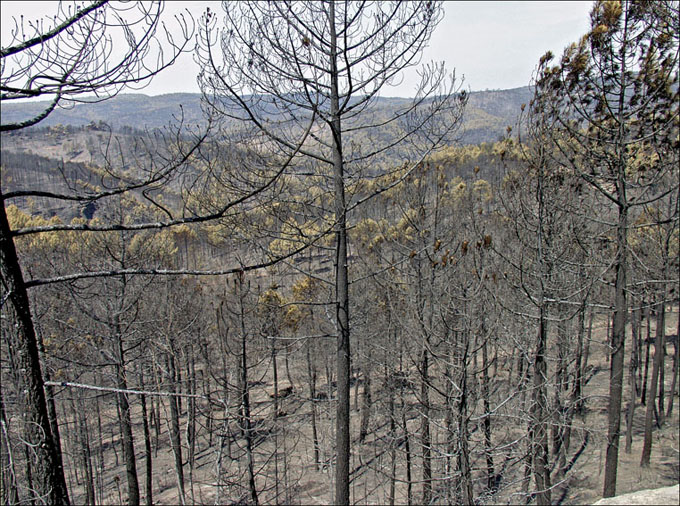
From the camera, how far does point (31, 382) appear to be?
259cm

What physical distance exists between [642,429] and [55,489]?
62.2 ft

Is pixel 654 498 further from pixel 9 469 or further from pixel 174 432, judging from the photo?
pixel 174 432

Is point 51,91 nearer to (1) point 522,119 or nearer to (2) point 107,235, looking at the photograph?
(1) point 522,119

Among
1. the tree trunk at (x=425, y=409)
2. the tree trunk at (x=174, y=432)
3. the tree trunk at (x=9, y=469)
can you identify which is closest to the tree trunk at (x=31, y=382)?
the tree trunk at (x=9, y=469)

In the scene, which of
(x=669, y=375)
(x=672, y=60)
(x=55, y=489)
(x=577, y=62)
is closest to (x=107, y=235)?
(x=55, y=489)

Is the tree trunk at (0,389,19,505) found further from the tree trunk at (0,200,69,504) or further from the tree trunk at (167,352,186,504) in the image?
the tree trunk at (167,352,186,504)

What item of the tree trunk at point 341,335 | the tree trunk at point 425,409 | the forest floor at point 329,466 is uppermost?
the tree trunk at point 341,335

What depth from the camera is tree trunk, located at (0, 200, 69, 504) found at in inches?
98.7

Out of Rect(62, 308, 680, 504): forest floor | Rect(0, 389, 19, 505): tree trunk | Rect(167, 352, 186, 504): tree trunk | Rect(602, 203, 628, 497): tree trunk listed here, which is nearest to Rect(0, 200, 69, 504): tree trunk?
Rect(0, 389, 19, 505): tree trunk

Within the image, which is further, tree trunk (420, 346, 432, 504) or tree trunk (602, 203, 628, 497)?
tree trunk (602, 203, 628, 497)

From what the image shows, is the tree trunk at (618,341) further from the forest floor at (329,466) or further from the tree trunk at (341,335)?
the tree trunk at (341,335)

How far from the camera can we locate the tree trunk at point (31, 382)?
2.51 metres

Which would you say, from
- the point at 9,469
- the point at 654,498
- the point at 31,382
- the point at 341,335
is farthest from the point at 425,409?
the point at 31,382

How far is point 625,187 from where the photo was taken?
23.3 feet
